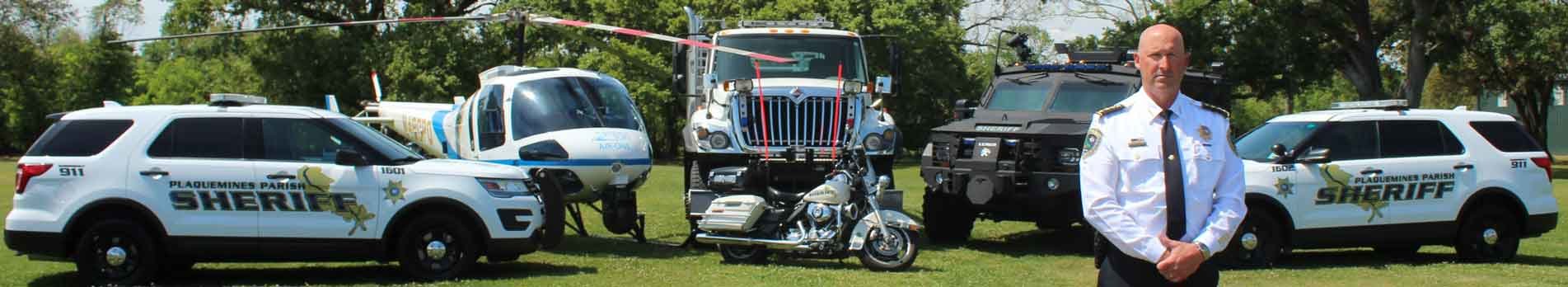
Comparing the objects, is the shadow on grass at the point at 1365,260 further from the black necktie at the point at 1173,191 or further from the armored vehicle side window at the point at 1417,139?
the black necktie at the point at 1173,191

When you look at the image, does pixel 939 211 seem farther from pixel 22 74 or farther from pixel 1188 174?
pixel 22 74

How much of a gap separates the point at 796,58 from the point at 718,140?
1729mm

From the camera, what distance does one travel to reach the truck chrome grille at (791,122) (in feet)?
54.0

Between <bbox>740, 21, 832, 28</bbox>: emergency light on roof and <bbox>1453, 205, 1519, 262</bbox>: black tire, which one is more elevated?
<bbox>740, 21, 832, 28</bbox>: emergency light on roof

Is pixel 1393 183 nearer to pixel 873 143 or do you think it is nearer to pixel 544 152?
pixel 873 143

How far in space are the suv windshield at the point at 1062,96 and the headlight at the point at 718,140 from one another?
2926mm

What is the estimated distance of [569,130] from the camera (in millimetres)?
15102

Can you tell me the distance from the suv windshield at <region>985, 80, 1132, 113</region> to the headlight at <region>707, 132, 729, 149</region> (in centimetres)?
293

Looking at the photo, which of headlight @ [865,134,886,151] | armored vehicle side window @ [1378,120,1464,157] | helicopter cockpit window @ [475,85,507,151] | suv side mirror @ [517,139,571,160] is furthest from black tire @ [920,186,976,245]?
helicopter cockpit window @ [475,85,507,151]

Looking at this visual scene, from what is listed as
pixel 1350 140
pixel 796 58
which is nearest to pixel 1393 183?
pixel 1350 140

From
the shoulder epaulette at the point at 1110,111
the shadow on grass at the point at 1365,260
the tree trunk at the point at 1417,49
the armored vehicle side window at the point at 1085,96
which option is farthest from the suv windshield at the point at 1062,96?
the tree trunk at the point at 1417,49

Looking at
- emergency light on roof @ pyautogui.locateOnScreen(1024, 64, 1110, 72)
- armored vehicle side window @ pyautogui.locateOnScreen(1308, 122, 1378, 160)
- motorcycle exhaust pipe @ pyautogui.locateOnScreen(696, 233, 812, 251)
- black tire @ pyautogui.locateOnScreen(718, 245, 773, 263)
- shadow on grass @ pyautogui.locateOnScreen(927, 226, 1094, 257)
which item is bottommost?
shadow on grass @ pyautogui.locateOnScreen(927, 226, 1094, 257)

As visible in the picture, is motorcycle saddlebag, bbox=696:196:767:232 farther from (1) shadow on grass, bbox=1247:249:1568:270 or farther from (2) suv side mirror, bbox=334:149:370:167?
(1) shadow on grass, bbox=1247:249:1568:270

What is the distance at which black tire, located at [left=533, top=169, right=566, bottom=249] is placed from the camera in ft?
41.3
